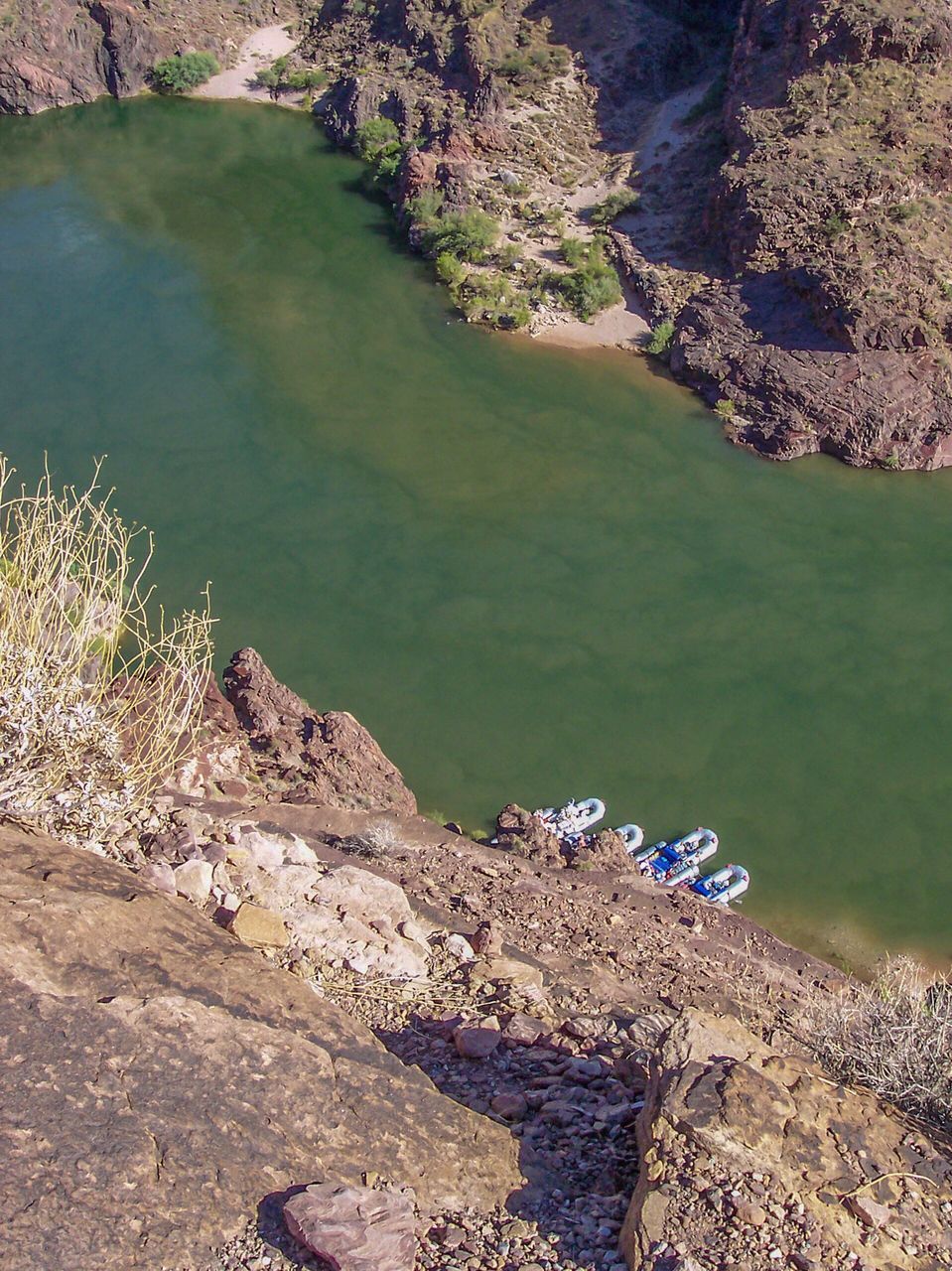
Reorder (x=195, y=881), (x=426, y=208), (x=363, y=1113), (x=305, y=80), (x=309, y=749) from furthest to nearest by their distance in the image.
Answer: (x=305, y=80) → (x=426, y=208) → (x=309, y=749) → (x=195, y=881) → (x=363, y=1113)

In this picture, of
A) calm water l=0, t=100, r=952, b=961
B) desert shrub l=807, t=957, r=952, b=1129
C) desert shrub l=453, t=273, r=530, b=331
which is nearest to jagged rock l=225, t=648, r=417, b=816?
calm water l=0, t=100, r=952, b=961

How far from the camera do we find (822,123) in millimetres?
29734

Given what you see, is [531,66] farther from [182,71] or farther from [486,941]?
[486,941]

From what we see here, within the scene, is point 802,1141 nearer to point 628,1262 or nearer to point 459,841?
point 628,1262

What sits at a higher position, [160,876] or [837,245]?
[837,245]

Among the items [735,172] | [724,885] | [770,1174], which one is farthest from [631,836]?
[735,172]

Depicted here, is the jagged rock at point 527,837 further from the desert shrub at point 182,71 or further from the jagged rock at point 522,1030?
the desert shrub at point 182,71

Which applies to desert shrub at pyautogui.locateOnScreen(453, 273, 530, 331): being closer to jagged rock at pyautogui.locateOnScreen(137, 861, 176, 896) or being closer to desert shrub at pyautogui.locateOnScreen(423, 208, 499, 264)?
desert shrub at pyautogui.locateOnScreen(423, 208, 499, 264)

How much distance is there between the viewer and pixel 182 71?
41.2 meters

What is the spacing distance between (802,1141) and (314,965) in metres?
3.88

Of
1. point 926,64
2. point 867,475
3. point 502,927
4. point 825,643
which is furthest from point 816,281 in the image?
point 502,927

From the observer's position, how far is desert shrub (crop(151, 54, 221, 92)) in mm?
41156

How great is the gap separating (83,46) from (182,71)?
3.62 metres

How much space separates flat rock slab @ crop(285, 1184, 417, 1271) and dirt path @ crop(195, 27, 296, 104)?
41.8m
